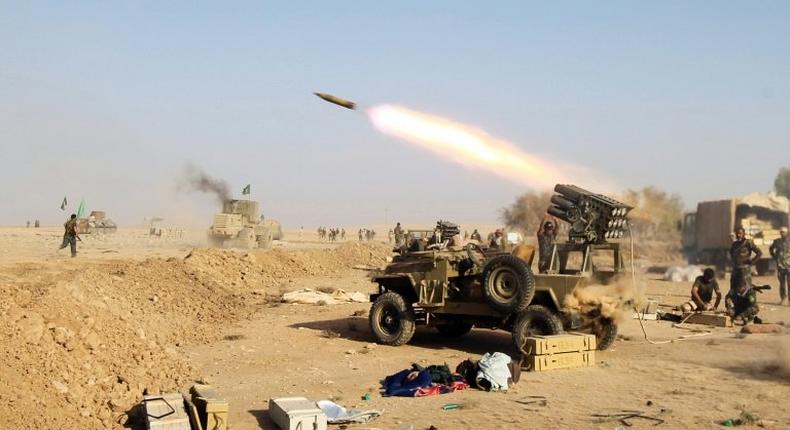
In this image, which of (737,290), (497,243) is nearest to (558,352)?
(737,290)

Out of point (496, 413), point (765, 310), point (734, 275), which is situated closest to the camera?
point (496, 413)

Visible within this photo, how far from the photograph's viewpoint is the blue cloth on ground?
9.22m

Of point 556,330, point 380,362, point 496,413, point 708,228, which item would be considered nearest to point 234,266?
point 380,362

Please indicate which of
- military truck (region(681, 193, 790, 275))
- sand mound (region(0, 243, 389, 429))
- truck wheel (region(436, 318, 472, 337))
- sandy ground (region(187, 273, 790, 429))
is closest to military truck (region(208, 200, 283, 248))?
sand mound (region(0, 243, 389, 429))

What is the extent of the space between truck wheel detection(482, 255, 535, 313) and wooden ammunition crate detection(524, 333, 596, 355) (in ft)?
2.81

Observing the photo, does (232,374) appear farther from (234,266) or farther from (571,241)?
(234,266)

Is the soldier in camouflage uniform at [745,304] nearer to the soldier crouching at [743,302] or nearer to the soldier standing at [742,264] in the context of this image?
the soldier crouching at [743,302]

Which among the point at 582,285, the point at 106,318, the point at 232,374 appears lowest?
the point at 232,374

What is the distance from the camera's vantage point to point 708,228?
30188 mm

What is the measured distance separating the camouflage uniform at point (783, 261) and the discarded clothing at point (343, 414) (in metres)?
14.9

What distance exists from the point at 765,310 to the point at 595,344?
9.07 m

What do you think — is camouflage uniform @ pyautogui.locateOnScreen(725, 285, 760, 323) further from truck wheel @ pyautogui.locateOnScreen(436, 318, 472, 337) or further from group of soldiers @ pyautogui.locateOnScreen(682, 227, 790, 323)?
truck wheel @ pyautogui.locateOnScreen(436, 318, 472, 337)

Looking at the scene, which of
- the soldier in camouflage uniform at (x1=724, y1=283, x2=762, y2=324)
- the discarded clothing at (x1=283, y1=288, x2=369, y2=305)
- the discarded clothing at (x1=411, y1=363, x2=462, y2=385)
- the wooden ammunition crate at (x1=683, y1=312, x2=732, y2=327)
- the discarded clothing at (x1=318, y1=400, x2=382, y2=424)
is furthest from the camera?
the discarded clothing at (x1=283, y1=288, x2=369, y2=305)

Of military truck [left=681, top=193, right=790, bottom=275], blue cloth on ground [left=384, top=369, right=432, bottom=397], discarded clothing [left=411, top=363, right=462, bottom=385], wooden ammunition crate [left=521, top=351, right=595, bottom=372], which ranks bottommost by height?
blue cloth on ground [left=384, top=369, right=432, bottom=397]
